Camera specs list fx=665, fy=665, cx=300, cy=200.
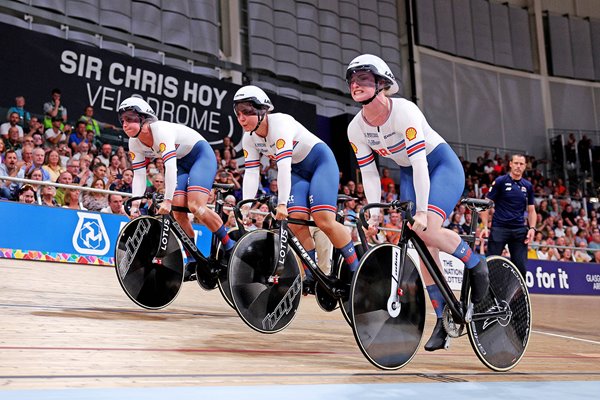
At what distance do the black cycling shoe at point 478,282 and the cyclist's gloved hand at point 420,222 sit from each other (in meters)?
0.39

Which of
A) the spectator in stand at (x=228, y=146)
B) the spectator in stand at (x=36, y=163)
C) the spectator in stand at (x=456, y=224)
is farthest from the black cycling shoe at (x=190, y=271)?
the spectator in stand at (x=456, y=224)

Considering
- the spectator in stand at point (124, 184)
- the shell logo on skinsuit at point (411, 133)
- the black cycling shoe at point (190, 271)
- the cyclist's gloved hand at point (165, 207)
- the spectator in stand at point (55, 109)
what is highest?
the spectator in stand at point (55, 109)

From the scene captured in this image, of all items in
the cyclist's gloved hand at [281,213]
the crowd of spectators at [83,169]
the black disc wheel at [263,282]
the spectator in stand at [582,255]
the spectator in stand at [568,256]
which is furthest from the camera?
the spectator in stand at [582,255]

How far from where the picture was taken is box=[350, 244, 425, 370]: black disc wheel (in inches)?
115

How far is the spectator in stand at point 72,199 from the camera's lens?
799 cm

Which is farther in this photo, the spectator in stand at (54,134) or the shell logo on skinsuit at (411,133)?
the spectator in stand at (54,134)

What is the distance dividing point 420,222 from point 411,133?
457 millimetres

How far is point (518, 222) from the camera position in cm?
642

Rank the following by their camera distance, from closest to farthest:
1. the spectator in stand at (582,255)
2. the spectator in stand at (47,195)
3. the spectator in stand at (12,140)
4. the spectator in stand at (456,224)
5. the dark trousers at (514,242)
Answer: the dark trousers at (514,242), the spectator in stand at (47,195), the spectator in stand at (12,140), the spectator in stand at (456,224), the spectator in stand at (582,255)

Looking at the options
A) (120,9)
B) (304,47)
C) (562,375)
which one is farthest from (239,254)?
(304,47)

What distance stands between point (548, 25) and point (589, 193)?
6.49 m

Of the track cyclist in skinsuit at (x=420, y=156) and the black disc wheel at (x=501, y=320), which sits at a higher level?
the track cyclist in skinsuit at (x=420, y=156)

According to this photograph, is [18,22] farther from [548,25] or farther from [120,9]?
[548,25]

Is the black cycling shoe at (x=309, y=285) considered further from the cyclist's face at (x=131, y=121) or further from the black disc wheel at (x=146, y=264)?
the cyclist's face at (x=131, y=121)
